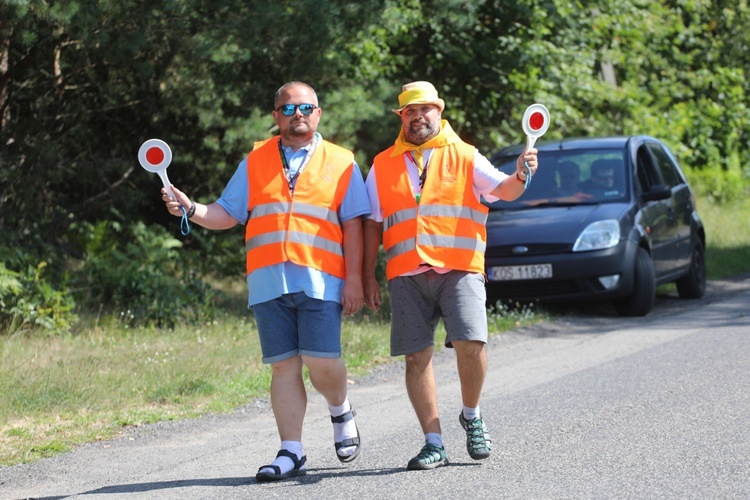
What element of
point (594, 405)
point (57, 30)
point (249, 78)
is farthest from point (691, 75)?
point (594, 405)

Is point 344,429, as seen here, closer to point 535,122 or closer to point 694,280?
point 535,122

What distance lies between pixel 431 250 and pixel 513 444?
1.21 m

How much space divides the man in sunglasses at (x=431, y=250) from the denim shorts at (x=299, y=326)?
0.24 meters

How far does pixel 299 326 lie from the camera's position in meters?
5.86

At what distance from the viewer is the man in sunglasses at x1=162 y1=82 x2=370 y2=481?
19.0ft

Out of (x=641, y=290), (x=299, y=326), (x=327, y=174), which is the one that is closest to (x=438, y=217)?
(x=327, y=174)

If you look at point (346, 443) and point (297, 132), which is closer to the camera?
point (297, 132)

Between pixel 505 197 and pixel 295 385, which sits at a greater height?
pixel 505 197

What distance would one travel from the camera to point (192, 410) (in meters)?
7.83

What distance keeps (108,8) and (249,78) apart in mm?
2834

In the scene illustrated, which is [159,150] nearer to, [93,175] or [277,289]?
[277,289]

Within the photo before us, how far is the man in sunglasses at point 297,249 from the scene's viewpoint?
5.79 m

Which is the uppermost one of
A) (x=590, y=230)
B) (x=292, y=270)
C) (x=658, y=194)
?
(x=658, y=194)

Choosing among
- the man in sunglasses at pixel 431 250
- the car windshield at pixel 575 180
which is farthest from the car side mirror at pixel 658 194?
the man in sunglasses at pixel 431 250
